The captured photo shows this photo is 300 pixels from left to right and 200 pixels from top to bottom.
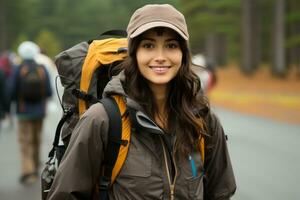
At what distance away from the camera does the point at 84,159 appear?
2484mm

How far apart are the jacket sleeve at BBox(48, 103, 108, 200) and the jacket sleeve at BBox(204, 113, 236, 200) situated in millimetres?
645

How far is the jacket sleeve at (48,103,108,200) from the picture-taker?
2469mm

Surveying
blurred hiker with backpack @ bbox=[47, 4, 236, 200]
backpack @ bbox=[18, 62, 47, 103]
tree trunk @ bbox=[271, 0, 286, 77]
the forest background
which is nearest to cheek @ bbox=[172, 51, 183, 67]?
blurred hiker with backpack @ bbox=[47, 4, 236, 200]

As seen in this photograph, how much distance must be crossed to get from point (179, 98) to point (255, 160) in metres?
6.59

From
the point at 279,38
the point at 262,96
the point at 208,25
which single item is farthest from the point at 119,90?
the point at 208,25

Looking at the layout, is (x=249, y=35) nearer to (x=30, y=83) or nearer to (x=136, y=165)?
(x=30, y=83)

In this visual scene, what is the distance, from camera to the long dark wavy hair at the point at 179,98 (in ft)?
8.61

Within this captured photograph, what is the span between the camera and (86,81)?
2.99 m

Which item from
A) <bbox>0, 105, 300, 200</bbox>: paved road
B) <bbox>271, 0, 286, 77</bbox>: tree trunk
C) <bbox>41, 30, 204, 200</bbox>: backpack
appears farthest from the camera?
<bbox>271, 0, 286, 77</bbox>: tree trunk

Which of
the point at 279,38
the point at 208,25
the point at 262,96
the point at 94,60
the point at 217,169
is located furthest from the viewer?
the point at 208,25

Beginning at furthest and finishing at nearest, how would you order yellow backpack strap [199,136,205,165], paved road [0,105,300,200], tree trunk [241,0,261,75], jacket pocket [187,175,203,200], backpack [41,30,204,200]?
tree trunk [241,0,261,75] < paved road [0,105,300,200] < backpack [41,30,204,200] < yellow backpack strap [199,136,205,165] < jacket pocket [187,175,203,200]

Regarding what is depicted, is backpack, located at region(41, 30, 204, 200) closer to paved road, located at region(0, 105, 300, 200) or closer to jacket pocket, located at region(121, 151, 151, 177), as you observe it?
jacket pocket, located at region(121, 151, 151, 177)

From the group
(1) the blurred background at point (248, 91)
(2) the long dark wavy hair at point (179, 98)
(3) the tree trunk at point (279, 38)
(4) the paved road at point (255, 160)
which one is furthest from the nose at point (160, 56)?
(3) the tree trunk at point (279, 38)

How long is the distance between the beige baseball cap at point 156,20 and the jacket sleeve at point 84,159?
42cm
